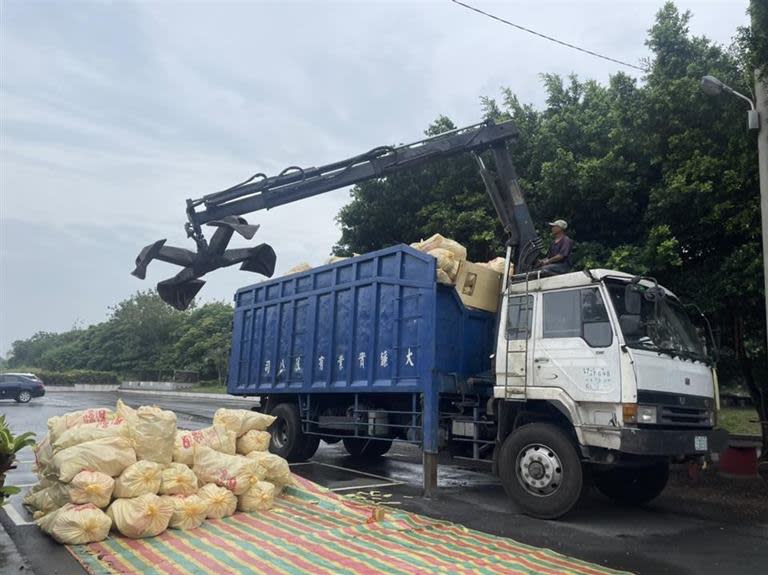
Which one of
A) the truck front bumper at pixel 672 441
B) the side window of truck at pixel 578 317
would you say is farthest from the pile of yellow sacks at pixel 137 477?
the truck front bumper at pixel 672 441

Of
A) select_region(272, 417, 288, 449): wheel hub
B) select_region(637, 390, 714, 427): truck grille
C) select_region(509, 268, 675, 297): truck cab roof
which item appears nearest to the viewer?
select_region(637, 390, 714, 427): truck grille

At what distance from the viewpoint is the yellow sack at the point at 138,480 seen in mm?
5766

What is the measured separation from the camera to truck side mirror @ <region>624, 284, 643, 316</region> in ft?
22.2

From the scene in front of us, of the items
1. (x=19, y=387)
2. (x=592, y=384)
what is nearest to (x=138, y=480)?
(x=592, y=384)

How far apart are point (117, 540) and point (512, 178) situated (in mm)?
6360

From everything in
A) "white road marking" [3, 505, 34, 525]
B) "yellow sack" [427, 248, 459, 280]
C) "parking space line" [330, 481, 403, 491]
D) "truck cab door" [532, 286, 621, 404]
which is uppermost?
"yellow sack" [427, 248, 459, 280]

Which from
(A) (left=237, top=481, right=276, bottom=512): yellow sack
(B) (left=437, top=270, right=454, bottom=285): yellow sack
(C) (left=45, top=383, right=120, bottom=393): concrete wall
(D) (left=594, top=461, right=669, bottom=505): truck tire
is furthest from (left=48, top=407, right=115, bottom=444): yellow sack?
(C) (left=45, top=383, right=120, bottom=393): concrete wall

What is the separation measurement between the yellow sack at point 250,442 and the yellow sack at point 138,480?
1.65m

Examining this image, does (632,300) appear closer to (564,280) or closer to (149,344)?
(564,280)

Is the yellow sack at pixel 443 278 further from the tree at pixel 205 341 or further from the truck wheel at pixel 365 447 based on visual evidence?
the tree at pixel 205 341

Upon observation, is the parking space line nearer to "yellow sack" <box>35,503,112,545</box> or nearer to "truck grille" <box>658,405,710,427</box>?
"yellow sack" <box>35,503,112,545</box>

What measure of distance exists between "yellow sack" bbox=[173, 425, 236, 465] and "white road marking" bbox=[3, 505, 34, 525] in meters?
1.46

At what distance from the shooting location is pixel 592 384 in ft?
22.6

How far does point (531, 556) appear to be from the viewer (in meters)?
5.40
